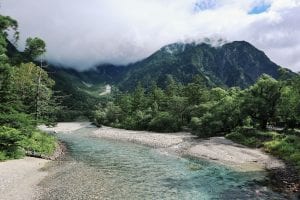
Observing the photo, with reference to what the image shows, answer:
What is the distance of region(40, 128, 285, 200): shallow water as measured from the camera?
3538 cm

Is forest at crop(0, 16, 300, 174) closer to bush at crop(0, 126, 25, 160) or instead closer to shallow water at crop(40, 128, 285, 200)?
bush at crop(0, 126, 25, 160)

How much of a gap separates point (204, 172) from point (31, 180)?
2219 centimetres

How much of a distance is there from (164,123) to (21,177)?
8153 centimetres

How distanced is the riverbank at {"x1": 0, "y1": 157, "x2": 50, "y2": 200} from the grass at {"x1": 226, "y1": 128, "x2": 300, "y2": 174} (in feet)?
111

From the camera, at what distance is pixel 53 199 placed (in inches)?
1273

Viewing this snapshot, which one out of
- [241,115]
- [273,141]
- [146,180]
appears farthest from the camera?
[241,115]

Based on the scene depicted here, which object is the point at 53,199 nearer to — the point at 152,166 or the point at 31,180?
the point at 31,180

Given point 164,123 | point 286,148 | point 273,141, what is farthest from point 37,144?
point 164,123

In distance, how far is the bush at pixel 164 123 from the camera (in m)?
117

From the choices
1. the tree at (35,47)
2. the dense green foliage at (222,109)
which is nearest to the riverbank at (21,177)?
the tree at (35,47)

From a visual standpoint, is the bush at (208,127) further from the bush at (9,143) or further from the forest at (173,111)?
the bush at (9,143)

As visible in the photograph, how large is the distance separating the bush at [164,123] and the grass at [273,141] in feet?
101

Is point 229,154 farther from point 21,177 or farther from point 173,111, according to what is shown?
point 173,111

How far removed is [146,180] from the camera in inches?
1629
